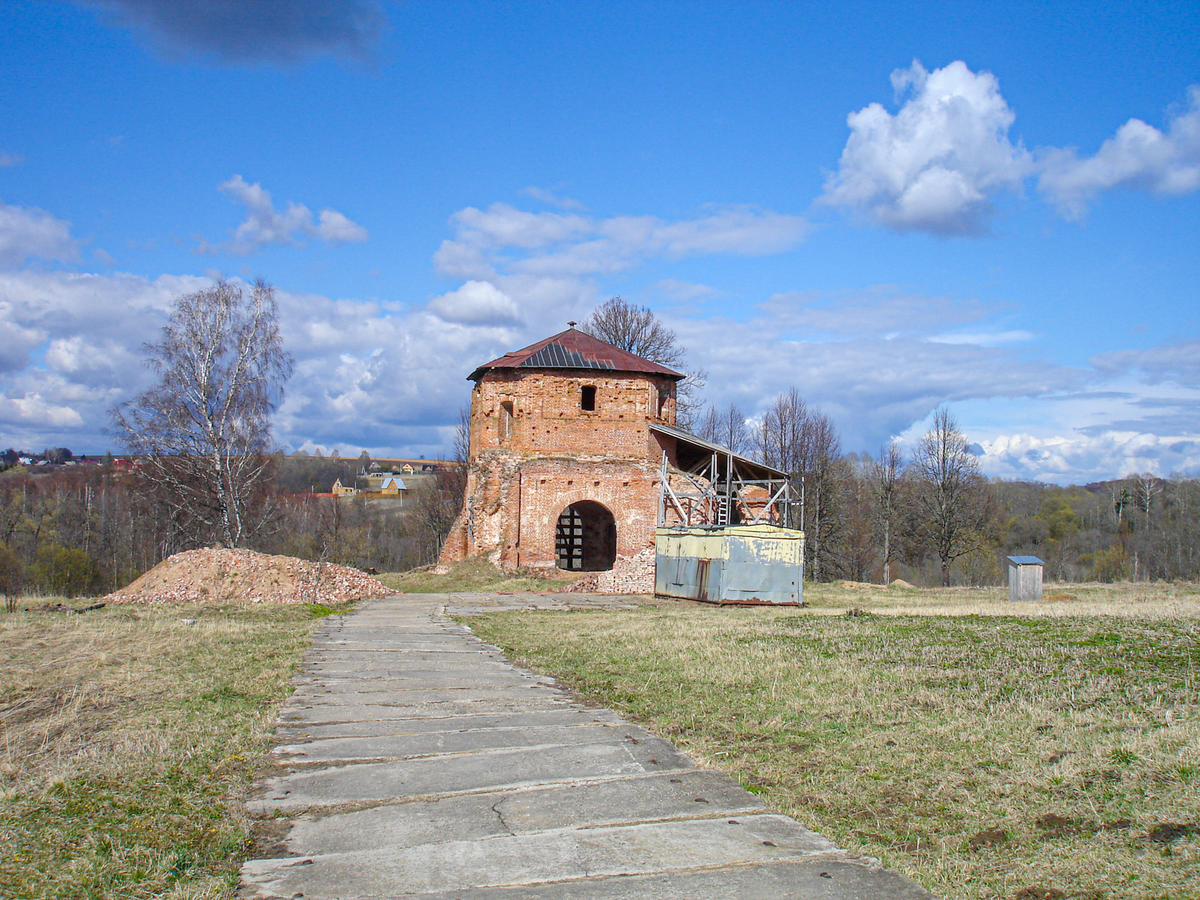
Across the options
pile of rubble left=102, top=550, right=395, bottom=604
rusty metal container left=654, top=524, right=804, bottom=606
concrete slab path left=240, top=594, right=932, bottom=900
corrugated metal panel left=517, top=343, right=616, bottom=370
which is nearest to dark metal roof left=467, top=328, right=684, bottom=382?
corrugated metal panel left=517, top=343, right=616, bottom=370

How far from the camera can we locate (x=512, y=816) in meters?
4.98

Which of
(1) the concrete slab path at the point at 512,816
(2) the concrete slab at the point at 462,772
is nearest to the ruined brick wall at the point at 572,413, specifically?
(1) the concrete slab path at the point at 512,816

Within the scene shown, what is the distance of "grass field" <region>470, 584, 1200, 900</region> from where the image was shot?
13.8ft

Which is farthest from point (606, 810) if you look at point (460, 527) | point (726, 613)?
point (460, 527)

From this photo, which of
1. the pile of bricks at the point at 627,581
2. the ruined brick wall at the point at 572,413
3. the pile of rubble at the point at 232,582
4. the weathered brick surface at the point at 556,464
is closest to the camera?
the pile of rubble at the point at 232,582

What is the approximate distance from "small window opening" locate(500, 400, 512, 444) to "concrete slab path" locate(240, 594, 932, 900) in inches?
838

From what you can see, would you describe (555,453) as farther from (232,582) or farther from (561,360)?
(232,582)

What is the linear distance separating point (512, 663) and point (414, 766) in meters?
5.32

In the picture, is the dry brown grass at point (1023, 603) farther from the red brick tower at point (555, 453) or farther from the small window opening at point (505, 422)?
the small window opening at point (505, 422)

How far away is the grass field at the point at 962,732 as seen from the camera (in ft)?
13.8

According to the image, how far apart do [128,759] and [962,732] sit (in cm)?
609

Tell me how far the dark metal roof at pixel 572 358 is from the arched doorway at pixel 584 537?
21.7 feet

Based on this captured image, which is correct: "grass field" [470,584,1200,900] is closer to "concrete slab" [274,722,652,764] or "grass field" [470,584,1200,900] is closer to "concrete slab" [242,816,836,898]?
"concrete slab" [242,816,836,898]

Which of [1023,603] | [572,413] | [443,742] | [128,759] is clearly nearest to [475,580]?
[572,413]
